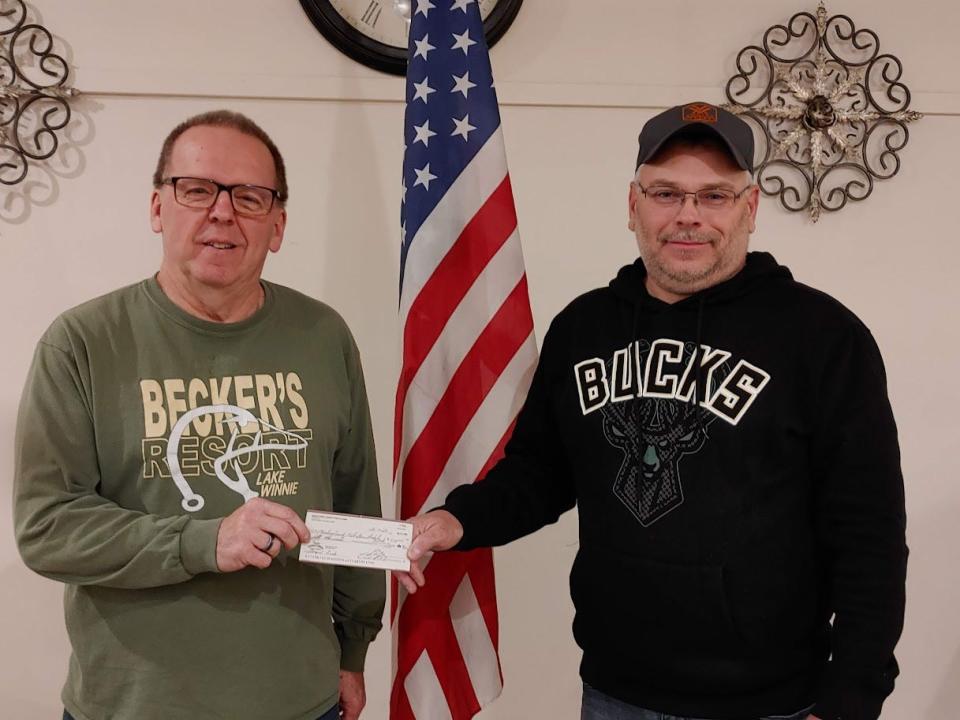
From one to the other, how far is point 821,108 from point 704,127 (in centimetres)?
122

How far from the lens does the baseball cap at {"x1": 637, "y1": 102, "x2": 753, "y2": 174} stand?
4.76 ft

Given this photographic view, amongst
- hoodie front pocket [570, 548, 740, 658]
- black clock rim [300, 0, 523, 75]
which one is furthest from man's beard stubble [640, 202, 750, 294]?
black clock rim [300, 0, 523, 75]

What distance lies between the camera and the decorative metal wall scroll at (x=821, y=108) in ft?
8.02

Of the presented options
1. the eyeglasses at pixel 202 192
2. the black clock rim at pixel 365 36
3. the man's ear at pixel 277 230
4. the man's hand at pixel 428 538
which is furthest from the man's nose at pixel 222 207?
the black clock rim at pixel 365 36

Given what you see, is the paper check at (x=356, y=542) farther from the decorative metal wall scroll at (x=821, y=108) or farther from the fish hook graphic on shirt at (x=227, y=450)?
the decorative metal wall scroll at (x=821, y=108)

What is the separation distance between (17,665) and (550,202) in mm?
1953

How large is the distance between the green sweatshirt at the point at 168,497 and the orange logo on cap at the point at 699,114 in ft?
2.70

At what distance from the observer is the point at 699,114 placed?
4.82 feet

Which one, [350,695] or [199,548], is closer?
[199,548]

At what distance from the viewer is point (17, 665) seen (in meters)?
2.26

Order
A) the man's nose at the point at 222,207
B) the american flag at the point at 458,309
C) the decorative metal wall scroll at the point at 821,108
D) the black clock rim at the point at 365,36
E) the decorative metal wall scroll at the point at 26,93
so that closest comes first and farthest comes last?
the man's nose at the point at 222,207 < the american flag at the point at 458,309 < the decorative metal wall scroll at the point at 26,93 < the black clock rim at the point at 365,36 < the decorative metal wall scroll at the point at 821,108

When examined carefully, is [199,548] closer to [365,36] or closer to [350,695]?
[350,695]

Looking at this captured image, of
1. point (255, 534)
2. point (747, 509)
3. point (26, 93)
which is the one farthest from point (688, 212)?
point (26, 93)

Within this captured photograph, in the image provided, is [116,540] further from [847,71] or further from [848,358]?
[847,71]
